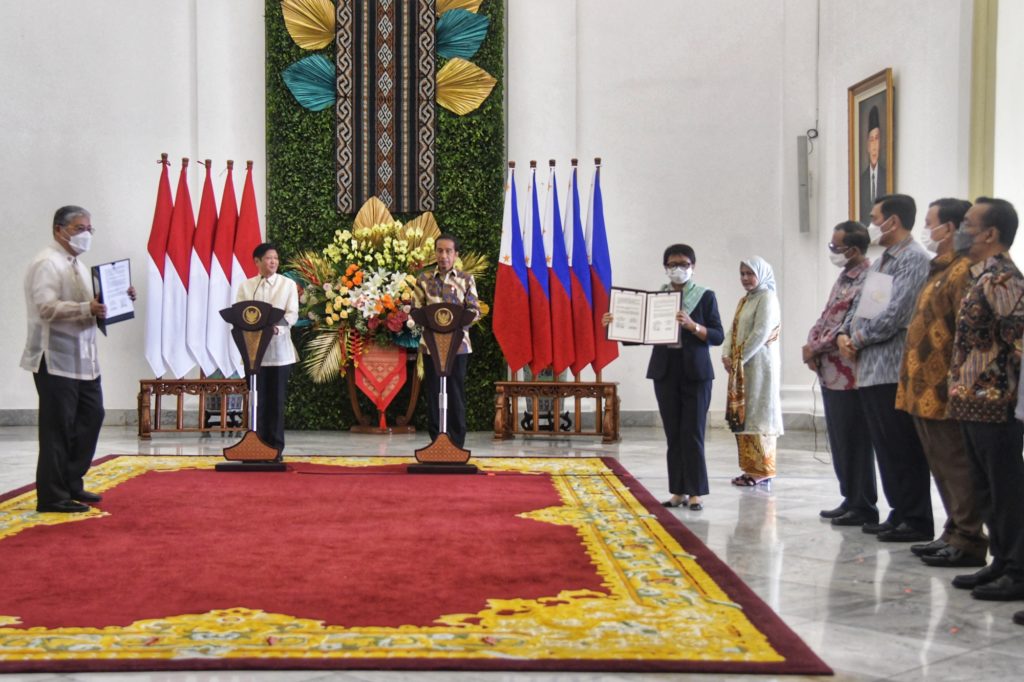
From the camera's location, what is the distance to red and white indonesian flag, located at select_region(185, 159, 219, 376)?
34.4 ft

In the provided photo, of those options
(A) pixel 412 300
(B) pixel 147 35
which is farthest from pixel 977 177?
(B) pixel 147 35

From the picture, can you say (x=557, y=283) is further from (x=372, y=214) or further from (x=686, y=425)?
(x=686, y=425)

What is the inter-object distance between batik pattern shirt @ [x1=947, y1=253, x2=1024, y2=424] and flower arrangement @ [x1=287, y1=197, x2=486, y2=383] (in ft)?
20.6

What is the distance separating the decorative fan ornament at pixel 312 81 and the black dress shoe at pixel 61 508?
617cm

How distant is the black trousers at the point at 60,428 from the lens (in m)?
5.92

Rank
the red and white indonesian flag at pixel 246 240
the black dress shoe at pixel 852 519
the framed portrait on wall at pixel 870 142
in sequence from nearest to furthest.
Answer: the black dress shoe at pixel 852 519 → the framed portrait on wall at pixel 870 142 → the red and white indonesian flag at pixel 246 240

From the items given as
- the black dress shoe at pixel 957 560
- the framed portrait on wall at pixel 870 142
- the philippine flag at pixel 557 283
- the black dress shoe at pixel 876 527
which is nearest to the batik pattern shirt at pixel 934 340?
the black dress shoe at pixel 957 560

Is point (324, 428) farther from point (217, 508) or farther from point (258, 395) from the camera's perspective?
point (217, 508)

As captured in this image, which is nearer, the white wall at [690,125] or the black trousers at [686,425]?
the black trousers at [686,425]

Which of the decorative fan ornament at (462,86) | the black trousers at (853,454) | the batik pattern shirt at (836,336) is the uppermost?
the decorative fan ornament at (462,86)

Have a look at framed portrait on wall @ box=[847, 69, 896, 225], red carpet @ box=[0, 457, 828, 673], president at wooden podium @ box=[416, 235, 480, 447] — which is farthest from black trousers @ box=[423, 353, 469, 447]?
framed portrait on wall @ box=[847, 69, 896, 225]

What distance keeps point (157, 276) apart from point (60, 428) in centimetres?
481

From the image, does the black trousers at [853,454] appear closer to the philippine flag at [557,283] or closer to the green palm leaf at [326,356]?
the philippine flag at [557,283]

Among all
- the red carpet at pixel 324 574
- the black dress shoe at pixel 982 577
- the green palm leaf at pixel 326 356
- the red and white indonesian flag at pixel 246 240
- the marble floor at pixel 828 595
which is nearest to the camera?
the marble floor at pixel 828 595
